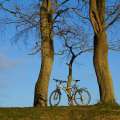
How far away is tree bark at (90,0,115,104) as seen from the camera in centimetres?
2141

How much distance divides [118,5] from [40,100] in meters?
5.95

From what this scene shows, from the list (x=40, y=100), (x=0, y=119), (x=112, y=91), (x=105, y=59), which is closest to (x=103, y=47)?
(x=105, y=59)

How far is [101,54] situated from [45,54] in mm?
3505

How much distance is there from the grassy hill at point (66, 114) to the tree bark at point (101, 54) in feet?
5.37

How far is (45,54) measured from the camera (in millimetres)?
24297

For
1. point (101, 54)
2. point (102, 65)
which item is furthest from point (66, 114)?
point (101, 54)

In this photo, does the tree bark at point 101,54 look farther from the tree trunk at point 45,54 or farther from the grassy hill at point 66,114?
the tree trunk at point 45,54

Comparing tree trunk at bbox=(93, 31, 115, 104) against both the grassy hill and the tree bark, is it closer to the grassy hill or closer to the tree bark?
the tree bark

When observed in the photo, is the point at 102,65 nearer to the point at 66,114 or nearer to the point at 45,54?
the point at 45,54

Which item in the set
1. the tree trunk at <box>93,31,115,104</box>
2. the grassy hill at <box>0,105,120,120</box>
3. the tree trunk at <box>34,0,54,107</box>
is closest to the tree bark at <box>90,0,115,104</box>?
the tree trunk at <box>93,31,115,104</box>

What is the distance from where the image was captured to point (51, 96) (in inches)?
1014

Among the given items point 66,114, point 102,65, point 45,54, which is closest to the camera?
point 66,114

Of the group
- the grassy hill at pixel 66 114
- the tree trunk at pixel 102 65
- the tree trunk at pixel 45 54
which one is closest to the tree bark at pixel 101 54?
the tree trunk at pixel 102 65

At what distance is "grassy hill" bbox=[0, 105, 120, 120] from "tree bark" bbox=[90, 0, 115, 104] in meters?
1.64
